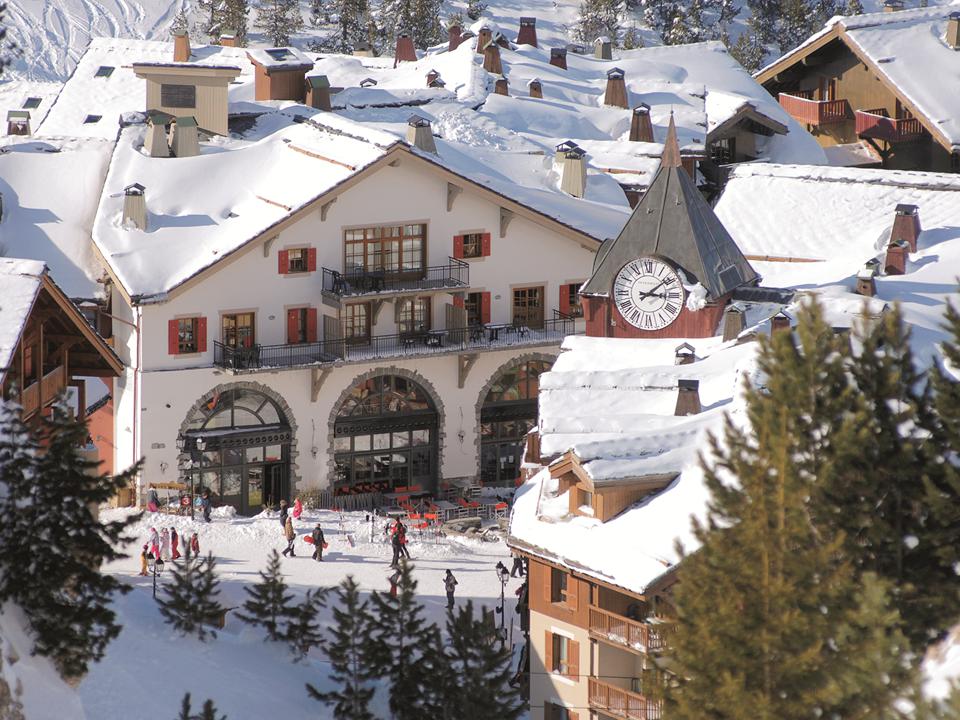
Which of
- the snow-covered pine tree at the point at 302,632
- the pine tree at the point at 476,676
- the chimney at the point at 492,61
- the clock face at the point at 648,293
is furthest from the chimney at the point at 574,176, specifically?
the pine tree at the point at 476,676

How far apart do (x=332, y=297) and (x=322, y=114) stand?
908 cm

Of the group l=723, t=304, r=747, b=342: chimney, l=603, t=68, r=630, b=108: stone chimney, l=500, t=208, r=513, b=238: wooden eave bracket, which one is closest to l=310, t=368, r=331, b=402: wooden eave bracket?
l=500, t=208, r=513, b=238: wooden eave bracket

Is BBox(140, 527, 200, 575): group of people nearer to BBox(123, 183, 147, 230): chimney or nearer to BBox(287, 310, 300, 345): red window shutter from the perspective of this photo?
BBox(287, 310, 300, 345): red window shutter

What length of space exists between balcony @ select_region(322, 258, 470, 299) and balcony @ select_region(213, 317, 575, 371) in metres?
1.47

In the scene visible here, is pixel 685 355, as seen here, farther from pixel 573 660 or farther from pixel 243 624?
pixel 243 624

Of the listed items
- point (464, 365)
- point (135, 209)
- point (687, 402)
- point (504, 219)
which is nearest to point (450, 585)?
point (687, 402)

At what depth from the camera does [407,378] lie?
70438 millimetres

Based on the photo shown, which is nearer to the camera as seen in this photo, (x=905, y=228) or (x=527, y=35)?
(x=905, y=228)

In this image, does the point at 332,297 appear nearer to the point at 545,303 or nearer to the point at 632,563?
the point at 545,303

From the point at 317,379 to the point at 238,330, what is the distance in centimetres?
275

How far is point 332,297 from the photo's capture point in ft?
226

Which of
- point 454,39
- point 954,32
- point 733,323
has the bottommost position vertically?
point 733,323

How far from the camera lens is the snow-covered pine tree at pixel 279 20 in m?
136

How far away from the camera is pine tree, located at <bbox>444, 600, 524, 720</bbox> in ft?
146
